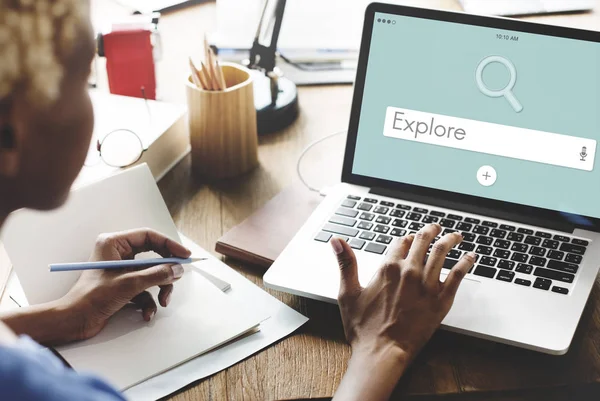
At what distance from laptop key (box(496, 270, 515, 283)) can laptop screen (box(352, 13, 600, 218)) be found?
0.45ft

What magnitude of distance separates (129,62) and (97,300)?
612mm

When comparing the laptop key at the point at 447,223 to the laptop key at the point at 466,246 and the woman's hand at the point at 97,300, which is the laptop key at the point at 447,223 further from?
the woman's hand at the point at 97,300

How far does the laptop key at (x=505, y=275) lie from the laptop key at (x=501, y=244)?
0.05 meters

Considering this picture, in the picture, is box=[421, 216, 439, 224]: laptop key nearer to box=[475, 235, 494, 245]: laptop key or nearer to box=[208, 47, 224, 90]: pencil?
box=[475, 235, 494, 245]: laptop key

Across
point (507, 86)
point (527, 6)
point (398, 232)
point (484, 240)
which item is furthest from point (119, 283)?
point (527, 6)

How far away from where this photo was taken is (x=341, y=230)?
1.00 meters

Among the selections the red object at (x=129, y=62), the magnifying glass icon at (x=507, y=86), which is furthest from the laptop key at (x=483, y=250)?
the red object at (x=129, y=62)

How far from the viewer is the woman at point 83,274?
0.49m

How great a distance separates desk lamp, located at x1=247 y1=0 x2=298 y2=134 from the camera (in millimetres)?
1323

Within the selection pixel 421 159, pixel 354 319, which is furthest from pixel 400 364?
pixel 421 159

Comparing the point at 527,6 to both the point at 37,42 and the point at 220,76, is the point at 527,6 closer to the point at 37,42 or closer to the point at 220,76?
the point at 220,76

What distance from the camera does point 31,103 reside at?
20.7 inches

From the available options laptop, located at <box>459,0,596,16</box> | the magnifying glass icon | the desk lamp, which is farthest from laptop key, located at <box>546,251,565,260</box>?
laptop, located at <box>459,0,596,16</box>

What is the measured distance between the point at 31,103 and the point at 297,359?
453 mm
